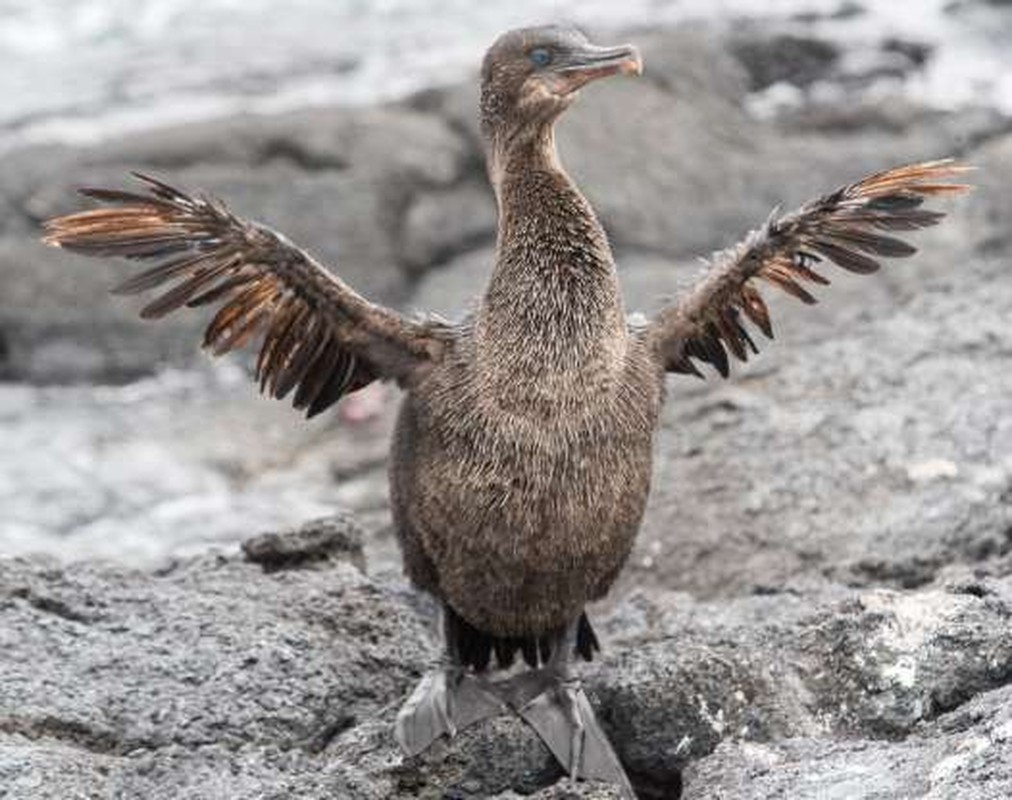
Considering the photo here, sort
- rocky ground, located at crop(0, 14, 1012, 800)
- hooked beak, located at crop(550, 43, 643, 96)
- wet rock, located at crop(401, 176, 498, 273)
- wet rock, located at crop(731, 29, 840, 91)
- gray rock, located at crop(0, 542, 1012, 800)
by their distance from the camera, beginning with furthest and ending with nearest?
wet rock, located at crop(731, 29, 840, 91) → wet rock, located at crop(401, 176, 498, 273) → hooked beak, located at crop(550, 43, 643, 96) → rocky ground, located at crop(0, 14, 1012, 800) → gray rock, located at crop(0, 542, 1012, 800)

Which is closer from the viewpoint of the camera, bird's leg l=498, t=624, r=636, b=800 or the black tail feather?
bird's leg l=498, t=624, r=636, b=800

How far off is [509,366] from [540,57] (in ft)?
2.45

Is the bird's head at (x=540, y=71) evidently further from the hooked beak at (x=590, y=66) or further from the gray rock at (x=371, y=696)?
the gray rock at (x=371, y=696)

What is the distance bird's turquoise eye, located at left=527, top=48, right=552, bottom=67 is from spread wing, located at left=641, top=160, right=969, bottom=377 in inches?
27.1

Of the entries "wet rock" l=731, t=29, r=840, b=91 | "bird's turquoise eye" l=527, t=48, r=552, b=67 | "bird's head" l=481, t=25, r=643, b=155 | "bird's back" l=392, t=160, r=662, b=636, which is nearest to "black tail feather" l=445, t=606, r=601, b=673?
"bird's back" l=392, t=160, r=662, b=636

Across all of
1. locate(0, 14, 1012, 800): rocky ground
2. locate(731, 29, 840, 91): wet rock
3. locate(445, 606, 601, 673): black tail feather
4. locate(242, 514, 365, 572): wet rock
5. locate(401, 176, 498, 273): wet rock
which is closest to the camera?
locate(0, 14, 1012, 800): rocky ground

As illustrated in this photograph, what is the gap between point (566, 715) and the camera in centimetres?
450

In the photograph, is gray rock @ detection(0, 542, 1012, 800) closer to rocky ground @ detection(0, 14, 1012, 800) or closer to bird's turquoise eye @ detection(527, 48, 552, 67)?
rocky ground @ detection(0, 14, 1012, 800)

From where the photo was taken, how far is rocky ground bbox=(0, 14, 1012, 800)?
4.33m

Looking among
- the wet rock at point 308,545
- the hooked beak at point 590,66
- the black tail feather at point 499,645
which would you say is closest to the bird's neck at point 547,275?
the hooked beak at point 590,66

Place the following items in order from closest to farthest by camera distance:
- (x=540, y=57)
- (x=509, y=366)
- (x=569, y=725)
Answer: (x=569, y=725)
(x=509, y=366)
(x=540, y=57)

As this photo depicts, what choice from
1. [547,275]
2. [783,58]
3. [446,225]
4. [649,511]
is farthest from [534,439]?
[783,58]

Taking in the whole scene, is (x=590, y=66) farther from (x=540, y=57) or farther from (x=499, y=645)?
(x=499, y=645)

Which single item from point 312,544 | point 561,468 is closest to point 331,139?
point 312,544
